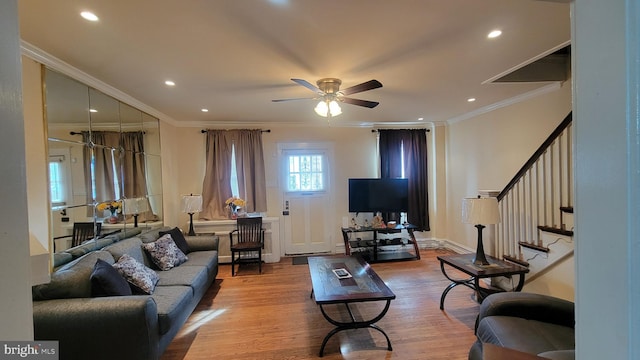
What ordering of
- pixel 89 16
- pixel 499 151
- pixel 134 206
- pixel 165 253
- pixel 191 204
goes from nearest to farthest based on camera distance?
pixel 89 16
pixel 165 253
pixel 134 206
pixel 499 151
pixel 191 204

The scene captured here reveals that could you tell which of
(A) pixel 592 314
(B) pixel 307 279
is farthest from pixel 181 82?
(A) pixel 592 314

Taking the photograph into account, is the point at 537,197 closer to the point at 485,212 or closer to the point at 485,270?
the point at 485,212

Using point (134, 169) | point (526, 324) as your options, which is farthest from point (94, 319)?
point (526, 324)

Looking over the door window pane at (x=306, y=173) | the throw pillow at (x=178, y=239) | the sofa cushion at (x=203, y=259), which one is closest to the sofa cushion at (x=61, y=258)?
the sofa cushion at (x=203, y=259)

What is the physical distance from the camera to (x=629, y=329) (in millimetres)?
488

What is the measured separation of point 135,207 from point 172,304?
177 centimetres

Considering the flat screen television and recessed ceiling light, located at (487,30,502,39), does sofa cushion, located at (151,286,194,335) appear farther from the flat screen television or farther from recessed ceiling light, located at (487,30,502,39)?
recessed ceiling light, located at (487,30,502,39)

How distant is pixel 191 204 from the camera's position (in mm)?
4387

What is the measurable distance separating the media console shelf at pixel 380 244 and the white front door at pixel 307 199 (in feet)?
1.52

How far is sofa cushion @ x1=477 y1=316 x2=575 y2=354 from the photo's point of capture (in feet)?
5.57

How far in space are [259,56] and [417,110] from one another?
297 centimetres

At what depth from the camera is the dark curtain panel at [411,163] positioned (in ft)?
17.5

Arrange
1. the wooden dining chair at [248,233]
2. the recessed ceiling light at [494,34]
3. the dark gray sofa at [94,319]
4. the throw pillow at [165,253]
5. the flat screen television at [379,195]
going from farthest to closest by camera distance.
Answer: the flat screen television at [379,195]
the wooden dining chair at [248,233]
the throw pillow at [165,253]
the recessed ceiling light at [494,34]
the dark gray sofa at [94,319]

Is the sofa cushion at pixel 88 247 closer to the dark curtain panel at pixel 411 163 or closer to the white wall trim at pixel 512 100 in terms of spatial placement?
the dark curtain panel at pixel 411 163
